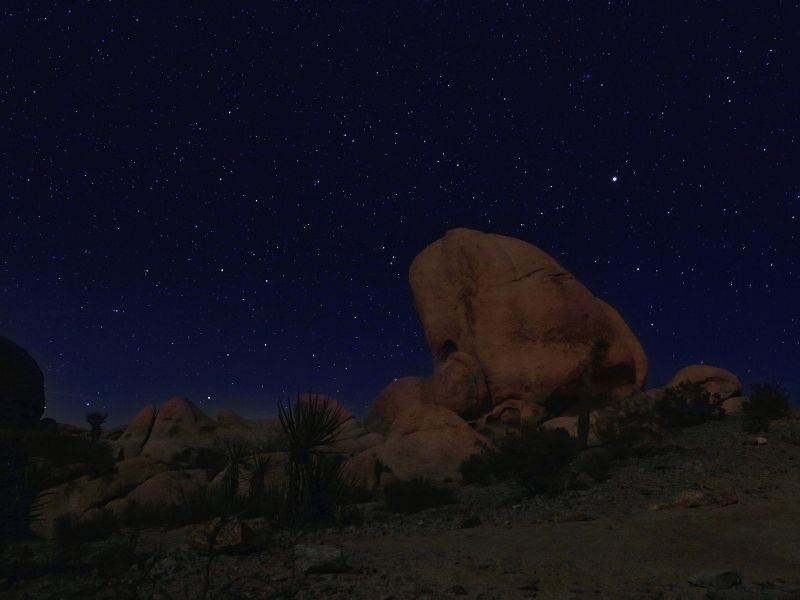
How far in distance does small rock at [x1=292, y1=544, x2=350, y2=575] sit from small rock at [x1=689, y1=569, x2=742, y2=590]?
3535 millimetres

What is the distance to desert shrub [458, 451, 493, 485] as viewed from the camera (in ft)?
51.4

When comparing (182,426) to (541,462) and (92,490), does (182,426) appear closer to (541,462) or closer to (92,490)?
(92,490)

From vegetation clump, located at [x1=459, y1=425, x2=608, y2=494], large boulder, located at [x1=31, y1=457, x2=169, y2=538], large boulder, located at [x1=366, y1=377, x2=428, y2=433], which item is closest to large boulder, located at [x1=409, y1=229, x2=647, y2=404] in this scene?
large boulder, located at [x1=366, y1=377, x2=428, y2=433]

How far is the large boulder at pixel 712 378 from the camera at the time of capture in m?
28.7

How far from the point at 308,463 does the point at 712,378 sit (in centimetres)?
2534

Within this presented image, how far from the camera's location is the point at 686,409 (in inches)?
802

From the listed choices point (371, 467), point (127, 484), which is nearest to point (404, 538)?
point (371, 467)

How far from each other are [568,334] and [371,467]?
1752 cm

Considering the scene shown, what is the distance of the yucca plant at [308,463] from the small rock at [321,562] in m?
4.72

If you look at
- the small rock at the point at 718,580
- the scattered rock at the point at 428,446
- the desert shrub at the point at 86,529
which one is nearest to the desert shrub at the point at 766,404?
the scattered rock at the point at 428,446

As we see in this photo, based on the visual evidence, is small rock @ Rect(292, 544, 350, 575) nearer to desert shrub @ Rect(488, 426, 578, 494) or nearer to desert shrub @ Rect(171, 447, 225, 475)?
desert shrub @ Rect(488, 426, 578, 494)

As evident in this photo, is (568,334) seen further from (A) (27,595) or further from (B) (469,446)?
(A) (27,595)

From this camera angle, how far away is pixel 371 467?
18391 millimetres

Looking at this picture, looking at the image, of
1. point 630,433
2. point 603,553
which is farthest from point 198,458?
point 603,553
